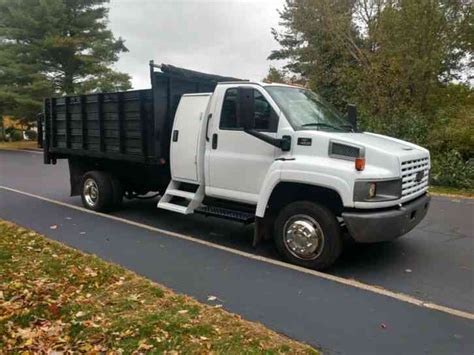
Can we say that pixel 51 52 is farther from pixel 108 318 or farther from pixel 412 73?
pixel 108 318

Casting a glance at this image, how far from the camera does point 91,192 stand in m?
8.30

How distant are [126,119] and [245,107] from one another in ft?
8.92

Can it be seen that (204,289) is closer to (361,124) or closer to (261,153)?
(261,153)

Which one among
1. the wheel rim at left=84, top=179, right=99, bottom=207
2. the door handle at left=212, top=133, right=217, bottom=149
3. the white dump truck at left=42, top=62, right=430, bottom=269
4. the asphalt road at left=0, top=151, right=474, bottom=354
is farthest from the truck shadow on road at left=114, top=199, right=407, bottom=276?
the door handle at left=212, top=133, right=217, bottom=149

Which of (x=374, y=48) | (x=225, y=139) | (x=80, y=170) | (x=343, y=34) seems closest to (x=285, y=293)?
(x=225, y=139)

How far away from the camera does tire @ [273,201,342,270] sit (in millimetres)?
4930

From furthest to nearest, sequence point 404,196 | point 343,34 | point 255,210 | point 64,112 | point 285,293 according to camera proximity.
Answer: point 343,34
point 64,112
point 255,210
point 404,196
point 285,293

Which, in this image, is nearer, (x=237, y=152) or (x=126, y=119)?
(x=237, y=152)

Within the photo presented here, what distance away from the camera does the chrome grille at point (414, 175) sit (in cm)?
495

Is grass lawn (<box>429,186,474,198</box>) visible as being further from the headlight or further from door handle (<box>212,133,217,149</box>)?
door handle (<box>212,133,217,149</box>)

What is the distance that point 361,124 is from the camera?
14.2m

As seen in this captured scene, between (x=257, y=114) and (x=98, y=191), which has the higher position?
(x=257, y=114)

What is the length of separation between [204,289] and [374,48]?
13.9 meters

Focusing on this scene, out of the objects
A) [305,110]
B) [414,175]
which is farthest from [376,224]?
[305,110]
